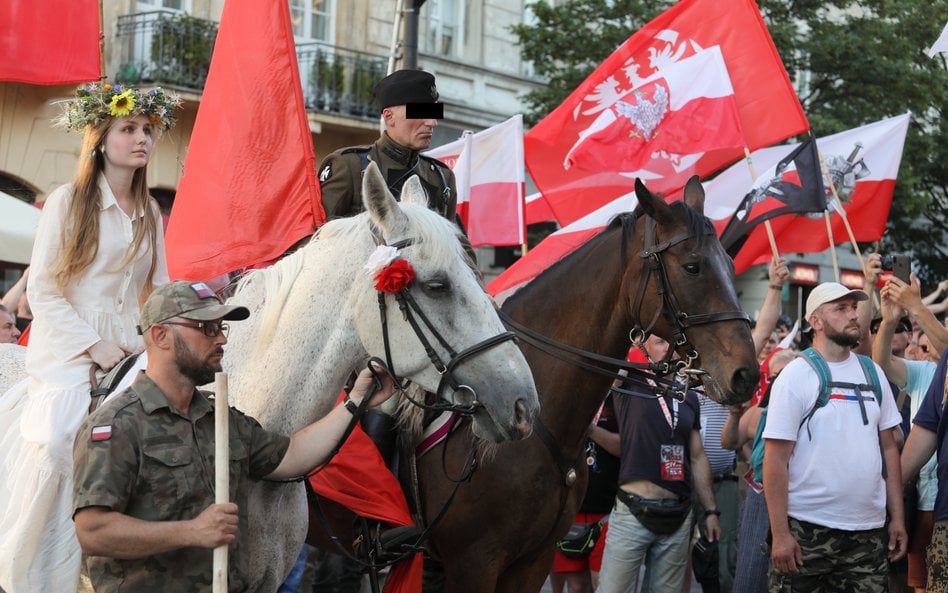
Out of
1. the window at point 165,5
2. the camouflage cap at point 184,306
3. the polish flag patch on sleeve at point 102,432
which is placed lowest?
the polish flag patch on sleeve at point 102,432

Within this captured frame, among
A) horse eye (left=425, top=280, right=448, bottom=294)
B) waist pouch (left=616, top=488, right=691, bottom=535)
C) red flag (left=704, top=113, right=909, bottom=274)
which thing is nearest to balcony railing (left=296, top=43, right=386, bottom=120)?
red flag (left=704, top=113, right=909, bottom=274)

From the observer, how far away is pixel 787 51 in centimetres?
2153

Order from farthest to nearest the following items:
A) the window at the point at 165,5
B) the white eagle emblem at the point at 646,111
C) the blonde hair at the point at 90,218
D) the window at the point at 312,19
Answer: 1. the window at the point at 312,19
2. the window at the point at 165,5
3. the white eagle emblem at the point at 646,111
4. the blonde hair at the point at 90,218

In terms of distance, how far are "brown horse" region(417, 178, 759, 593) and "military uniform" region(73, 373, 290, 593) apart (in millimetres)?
Answer: 1865

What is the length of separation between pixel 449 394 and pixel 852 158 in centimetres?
675

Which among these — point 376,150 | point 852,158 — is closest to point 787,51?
point 852,158

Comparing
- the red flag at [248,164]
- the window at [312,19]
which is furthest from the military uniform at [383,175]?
the window at [312,19]

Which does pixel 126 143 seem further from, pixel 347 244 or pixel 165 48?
pixel 165 48

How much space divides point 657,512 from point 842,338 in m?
1.80

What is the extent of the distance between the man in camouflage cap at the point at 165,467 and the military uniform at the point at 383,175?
6.06 feet

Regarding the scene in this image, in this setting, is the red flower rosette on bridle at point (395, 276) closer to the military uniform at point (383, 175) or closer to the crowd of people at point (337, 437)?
the crowd of people at point (337, 437)

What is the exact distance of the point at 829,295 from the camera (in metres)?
6.72

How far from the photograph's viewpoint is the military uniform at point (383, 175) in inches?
225

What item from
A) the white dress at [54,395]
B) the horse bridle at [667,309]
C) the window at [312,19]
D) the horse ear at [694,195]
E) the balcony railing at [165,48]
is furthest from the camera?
the window at [312,19]
